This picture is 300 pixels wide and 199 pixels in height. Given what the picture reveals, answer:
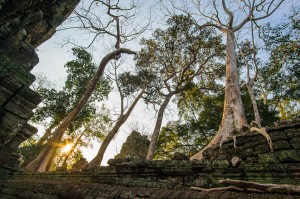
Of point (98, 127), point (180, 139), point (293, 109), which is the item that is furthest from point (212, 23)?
point (98, 127)

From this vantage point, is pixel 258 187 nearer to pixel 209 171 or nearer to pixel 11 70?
pixel 209 171

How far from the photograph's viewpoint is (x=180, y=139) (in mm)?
17062

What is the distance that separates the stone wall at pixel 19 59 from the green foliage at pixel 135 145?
1127cm

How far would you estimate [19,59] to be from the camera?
5.56m

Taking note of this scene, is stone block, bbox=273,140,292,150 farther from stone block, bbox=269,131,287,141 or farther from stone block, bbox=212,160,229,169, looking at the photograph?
stone block, bbox=212,160,229,169

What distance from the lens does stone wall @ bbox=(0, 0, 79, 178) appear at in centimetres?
442

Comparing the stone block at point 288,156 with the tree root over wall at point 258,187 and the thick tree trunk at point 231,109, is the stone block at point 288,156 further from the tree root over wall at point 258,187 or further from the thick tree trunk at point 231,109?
the thick tree trunk at point 231,109

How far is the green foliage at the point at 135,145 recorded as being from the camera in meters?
16.8

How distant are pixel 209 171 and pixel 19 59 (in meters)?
5.66

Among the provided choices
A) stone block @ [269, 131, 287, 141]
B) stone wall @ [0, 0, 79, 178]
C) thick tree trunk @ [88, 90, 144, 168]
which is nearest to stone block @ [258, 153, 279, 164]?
stone block @ [269, 131, 287, 141]

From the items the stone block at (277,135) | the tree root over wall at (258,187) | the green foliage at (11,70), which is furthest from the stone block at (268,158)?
the green foliage at (11,70)

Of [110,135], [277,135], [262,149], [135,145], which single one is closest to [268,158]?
[262,149]

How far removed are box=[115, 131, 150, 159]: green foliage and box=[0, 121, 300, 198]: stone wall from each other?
525 inches

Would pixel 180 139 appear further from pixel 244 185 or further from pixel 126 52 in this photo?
pixel 244 185
